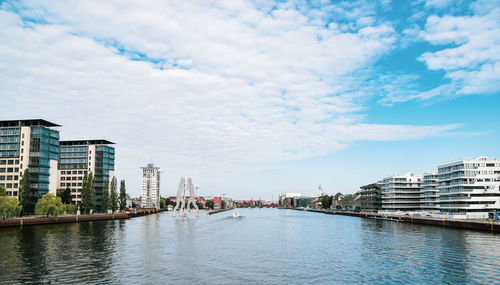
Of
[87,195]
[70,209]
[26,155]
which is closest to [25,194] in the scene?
[70,209]

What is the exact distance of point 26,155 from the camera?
17212 centimetres

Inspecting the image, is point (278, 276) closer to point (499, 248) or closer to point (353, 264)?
point (353, 264)

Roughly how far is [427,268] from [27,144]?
584 ft

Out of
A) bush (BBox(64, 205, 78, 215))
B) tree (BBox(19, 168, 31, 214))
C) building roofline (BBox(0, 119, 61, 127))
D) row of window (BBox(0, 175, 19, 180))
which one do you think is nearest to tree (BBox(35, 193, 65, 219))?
tree (BBox(19, 168, 31, 214))

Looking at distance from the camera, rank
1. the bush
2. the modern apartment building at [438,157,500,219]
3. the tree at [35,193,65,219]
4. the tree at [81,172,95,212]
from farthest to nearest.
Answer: the tree at [81,172,95,212] → the bush → the modern apartment building at [438,157,500,219] → the tree at [35,193,65,219]

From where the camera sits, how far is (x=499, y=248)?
3036 inches

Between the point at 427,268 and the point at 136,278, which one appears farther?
the point at 427,268

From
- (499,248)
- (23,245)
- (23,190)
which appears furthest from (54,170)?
(499,248)

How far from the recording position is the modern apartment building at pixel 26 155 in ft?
556

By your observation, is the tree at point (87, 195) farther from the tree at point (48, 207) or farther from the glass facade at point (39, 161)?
the tree at point (48, 207)

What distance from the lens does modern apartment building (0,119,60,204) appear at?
169 meters

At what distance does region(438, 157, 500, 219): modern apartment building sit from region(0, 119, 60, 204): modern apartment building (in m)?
184

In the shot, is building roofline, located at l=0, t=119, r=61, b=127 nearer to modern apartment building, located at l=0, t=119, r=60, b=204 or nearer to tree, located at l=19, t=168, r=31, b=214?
modern apartment building, located at l=0, t=119, r=60, b=204

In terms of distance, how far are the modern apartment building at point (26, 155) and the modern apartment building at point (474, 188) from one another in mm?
183867
